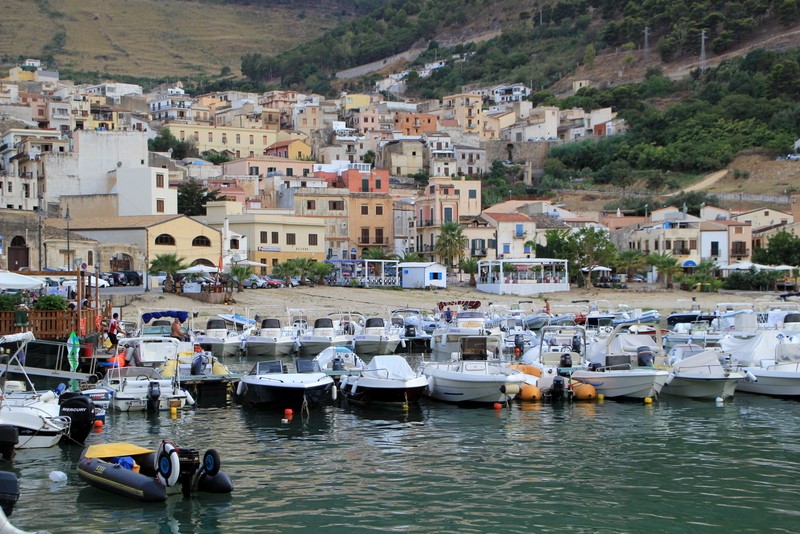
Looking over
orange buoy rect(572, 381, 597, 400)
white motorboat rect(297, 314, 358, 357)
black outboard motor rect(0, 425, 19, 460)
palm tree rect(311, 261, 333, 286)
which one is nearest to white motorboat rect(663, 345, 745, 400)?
orange buoy rect(572, 381, 597, 400)

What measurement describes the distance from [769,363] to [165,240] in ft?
136

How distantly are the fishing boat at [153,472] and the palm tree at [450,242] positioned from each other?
57297 millimetres

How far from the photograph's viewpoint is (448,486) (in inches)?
772

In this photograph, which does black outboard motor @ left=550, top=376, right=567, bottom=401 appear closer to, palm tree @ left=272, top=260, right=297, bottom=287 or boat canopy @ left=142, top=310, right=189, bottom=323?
boat canopy @ left=142, top=310, right=189, bottom=323

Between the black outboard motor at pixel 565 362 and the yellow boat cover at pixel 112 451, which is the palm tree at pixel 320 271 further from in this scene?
the yellow boat cover at pixel 112 451

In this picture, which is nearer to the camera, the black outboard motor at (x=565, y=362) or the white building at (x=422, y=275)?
the black outboard motor at (x=565, y=362)

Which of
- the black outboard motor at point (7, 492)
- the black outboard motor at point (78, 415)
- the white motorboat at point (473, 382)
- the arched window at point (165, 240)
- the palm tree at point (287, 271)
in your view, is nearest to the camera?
the black outboard motor at point (7, 492)

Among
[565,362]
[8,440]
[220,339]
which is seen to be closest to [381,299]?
[220,339]

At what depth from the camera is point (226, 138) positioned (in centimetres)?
12169

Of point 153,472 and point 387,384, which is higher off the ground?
point 387,384

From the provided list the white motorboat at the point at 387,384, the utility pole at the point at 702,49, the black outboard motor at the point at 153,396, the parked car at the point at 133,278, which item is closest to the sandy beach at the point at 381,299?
the parked car at the point at 133,278

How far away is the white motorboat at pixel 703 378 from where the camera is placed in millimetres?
29953

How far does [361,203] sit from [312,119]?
5545 centimetres

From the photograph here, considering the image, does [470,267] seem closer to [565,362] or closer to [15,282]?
[565,362]
